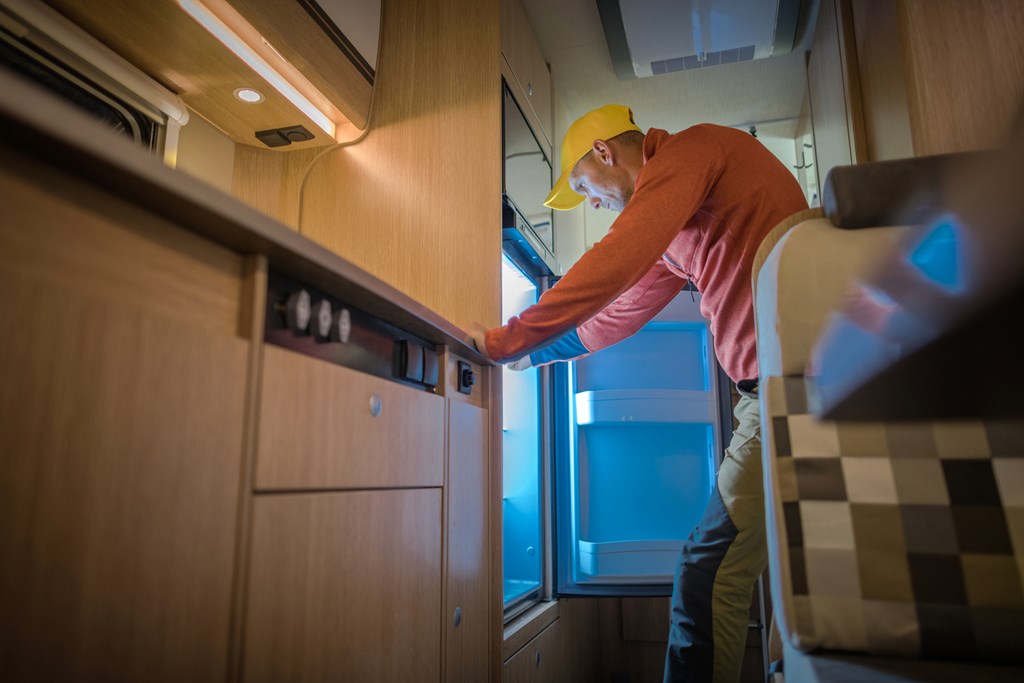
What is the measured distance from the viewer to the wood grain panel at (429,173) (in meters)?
1.71

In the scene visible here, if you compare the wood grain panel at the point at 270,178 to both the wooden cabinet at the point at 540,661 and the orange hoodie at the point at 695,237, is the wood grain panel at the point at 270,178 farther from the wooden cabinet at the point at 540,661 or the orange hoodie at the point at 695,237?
the wooden cabinet at the point at 540,661

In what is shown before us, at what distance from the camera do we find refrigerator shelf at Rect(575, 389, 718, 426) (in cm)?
235

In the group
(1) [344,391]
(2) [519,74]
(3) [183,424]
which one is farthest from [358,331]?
(2) [519,74]

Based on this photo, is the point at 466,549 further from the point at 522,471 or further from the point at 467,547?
the point at 522,471

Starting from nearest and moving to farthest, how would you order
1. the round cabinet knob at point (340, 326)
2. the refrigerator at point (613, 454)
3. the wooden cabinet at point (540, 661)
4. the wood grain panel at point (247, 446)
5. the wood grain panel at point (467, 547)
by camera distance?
the wood grain panel at point (247, 446), the round cabinet knob at point (340, 326), the wood grain panel at point (467, 547), the wooden cabinet at point (540, 661), the refrigerator at point (613, 454)

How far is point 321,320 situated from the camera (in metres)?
0.93

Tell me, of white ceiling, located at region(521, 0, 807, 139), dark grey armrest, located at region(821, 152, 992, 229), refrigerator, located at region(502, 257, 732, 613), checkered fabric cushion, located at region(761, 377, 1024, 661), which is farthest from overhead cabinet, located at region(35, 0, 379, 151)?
checkered fabric cushion, located at region(761, 377, 1024, 661)

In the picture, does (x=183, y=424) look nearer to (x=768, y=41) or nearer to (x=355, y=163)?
(x=355, y=163)

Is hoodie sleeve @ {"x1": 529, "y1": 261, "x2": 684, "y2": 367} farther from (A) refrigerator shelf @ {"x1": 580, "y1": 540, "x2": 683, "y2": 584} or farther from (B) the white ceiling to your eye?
(B) the white ceiling

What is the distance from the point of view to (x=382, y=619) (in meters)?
1.03

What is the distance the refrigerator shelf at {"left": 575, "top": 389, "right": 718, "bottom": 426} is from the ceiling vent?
1.23m

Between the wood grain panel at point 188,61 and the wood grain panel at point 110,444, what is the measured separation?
3.37ft

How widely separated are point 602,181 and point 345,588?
1.31 meters

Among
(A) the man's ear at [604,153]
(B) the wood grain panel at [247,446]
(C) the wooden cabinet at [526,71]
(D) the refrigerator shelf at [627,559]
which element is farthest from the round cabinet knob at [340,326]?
(D) the refrigerator shelf at [627,559]
